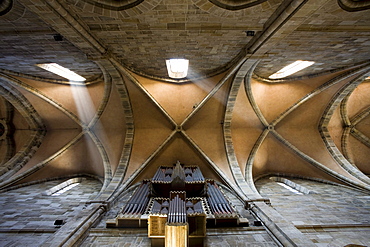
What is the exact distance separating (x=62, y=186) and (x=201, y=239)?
9.30m

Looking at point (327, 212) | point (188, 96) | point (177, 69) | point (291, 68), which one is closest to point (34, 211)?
point (188, 96)

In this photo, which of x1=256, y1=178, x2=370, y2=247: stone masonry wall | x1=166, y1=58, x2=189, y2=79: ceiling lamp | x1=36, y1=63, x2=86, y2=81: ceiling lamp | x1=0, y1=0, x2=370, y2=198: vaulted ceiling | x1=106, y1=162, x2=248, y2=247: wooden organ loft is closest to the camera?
x1=106, y1=162, x2=248, y2=247: wooden organ loft

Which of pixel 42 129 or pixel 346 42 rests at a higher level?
pixel 346 42

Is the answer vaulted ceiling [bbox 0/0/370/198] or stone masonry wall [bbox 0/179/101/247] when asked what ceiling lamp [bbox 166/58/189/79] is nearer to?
vaulted ceiling [bbox 0/0/370/198]

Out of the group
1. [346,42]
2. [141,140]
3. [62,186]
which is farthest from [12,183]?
[346,42]

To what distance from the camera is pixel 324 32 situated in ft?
21.7

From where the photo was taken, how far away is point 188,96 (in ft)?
39.0

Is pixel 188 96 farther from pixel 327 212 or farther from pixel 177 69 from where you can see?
pixel 327 212

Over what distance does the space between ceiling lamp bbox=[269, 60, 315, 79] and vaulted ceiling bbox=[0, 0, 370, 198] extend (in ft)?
1.17

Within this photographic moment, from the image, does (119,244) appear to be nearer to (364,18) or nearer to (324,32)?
(324,32)

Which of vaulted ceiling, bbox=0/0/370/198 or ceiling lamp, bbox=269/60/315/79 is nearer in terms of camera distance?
vaulted ceiling, bbox=0/0/370/198

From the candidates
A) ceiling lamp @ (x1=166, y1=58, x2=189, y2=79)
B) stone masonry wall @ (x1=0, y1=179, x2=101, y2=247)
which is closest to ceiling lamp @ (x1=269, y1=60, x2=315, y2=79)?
ceiling lamp @ (x1=166, y1=58, x2=189, y2=79)

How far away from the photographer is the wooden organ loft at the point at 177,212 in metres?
5.31

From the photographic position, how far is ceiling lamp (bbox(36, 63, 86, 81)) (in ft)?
31.1
